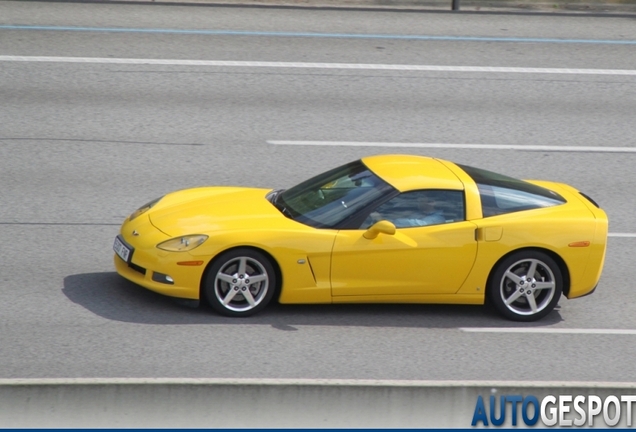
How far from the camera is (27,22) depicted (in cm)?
1722

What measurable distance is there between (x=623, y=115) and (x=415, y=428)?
9.37m

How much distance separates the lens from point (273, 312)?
28.1 feet

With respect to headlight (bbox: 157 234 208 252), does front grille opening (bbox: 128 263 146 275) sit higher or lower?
lower

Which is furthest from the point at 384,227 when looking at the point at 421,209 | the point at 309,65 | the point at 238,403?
the point at 309,65

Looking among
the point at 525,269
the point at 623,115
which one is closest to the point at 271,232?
the point at 525,269

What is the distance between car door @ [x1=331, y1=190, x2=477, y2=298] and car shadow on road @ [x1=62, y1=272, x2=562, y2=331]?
0.97ft

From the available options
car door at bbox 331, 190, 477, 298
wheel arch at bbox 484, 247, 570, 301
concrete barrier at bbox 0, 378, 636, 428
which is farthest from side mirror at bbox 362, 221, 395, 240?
concrete barrier at bbox 0, 378, 636, 428

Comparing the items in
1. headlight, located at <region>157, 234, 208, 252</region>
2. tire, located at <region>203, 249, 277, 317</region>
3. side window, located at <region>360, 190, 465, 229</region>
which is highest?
side window, located at <region>360, 190, 465, 229</region>

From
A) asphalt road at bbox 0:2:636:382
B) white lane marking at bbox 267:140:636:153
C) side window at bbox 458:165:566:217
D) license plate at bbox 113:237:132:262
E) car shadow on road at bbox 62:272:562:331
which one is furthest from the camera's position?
white lane marking at bbox 267:140:636:153

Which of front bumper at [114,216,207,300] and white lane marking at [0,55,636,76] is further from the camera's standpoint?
white lane marking at [0,55,636,76]

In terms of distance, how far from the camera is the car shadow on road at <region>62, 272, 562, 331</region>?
27.3 ft

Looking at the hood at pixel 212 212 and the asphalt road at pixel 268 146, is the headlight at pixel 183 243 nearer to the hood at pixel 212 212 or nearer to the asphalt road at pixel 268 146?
the hood at pixel 212 212

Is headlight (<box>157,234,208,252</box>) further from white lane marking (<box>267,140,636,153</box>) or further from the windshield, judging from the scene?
white lane marking (<box>267,140,636,153</box>)

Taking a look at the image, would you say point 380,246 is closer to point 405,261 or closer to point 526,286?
point 405,261
